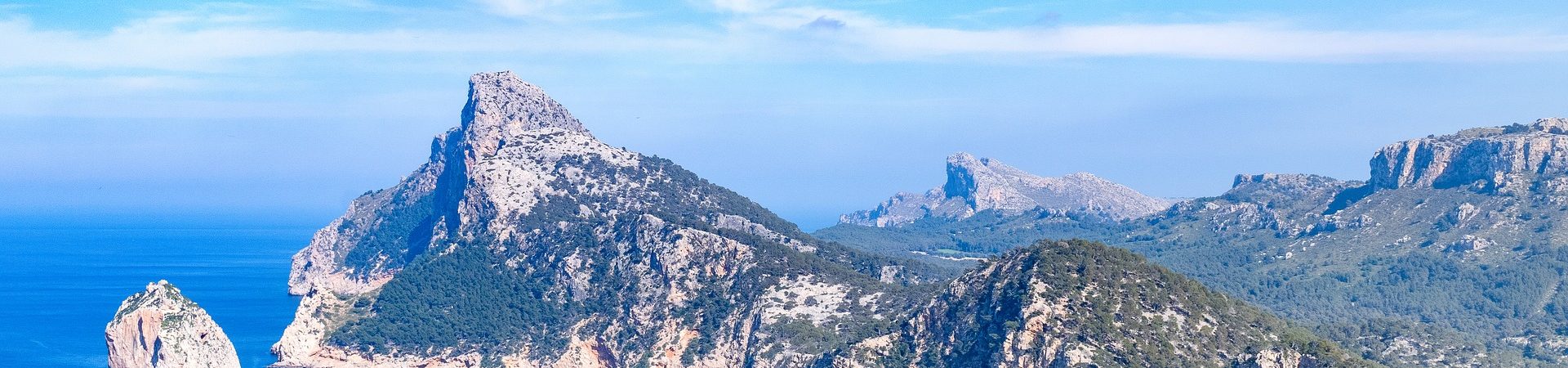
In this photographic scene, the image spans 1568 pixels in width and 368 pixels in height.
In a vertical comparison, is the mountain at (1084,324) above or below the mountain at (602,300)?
below

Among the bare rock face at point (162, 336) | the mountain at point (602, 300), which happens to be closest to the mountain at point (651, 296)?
the mountain at point (602, 300)

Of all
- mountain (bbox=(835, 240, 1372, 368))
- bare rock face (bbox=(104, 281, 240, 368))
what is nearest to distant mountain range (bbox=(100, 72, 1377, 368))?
mountain (bbox=(835, 240, 1372, 368))

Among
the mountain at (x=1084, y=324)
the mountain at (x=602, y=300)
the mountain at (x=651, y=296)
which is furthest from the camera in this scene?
the mountain at (x=602, y=300)

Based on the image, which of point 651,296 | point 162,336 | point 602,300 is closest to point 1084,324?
point 651,296

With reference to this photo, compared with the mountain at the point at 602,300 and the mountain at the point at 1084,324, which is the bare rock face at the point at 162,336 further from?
the mountain at the point at 1084,324

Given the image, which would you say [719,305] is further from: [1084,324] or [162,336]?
[1084,324]
